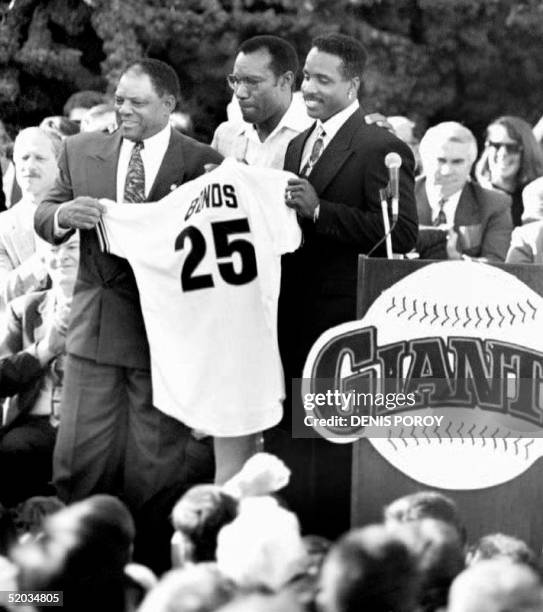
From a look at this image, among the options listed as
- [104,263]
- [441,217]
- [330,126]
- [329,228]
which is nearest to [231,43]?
[441,217]

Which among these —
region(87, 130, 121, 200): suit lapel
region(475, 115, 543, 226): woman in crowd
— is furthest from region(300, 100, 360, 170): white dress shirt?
Result: region(475, 115, 543, 226): woman in crowd

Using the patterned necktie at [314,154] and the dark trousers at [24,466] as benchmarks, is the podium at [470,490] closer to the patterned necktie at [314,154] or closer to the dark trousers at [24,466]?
the patterned necktie at [314,154]

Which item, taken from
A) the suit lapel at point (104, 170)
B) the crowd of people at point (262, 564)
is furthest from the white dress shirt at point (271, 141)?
the crowd of people at point (262, 564)

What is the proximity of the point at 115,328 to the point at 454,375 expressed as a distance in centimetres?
140

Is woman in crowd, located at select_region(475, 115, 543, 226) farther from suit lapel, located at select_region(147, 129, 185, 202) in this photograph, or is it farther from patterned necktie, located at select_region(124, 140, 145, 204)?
patterned necktie, located at select_region(124, 140, 145, 204)

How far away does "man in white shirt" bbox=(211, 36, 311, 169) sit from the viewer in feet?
24.2

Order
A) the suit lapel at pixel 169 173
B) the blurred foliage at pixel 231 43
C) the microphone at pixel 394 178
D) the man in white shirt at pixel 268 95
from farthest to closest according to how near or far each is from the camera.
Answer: the blurred foliage at pixel 231 43
the man in white shirt at pixel 268 95
the suit lapel at pixel 169 173
the microphone at pixel 394 178

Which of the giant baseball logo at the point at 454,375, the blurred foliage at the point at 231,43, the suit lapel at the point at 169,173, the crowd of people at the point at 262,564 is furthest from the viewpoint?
the blurred foliage at the point at 231,43

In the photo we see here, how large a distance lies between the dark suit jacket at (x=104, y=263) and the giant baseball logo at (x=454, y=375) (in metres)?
1.01

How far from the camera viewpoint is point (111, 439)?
23.0 ft

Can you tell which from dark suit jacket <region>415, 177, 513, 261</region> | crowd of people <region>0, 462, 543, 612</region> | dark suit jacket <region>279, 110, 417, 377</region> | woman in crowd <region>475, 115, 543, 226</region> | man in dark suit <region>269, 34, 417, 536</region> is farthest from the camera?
woman in crowd <region>475, 115, 543, 226</region>

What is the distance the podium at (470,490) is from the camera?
21.1ft

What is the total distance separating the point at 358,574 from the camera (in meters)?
4.30

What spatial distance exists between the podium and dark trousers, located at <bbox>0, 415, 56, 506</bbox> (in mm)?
1593
